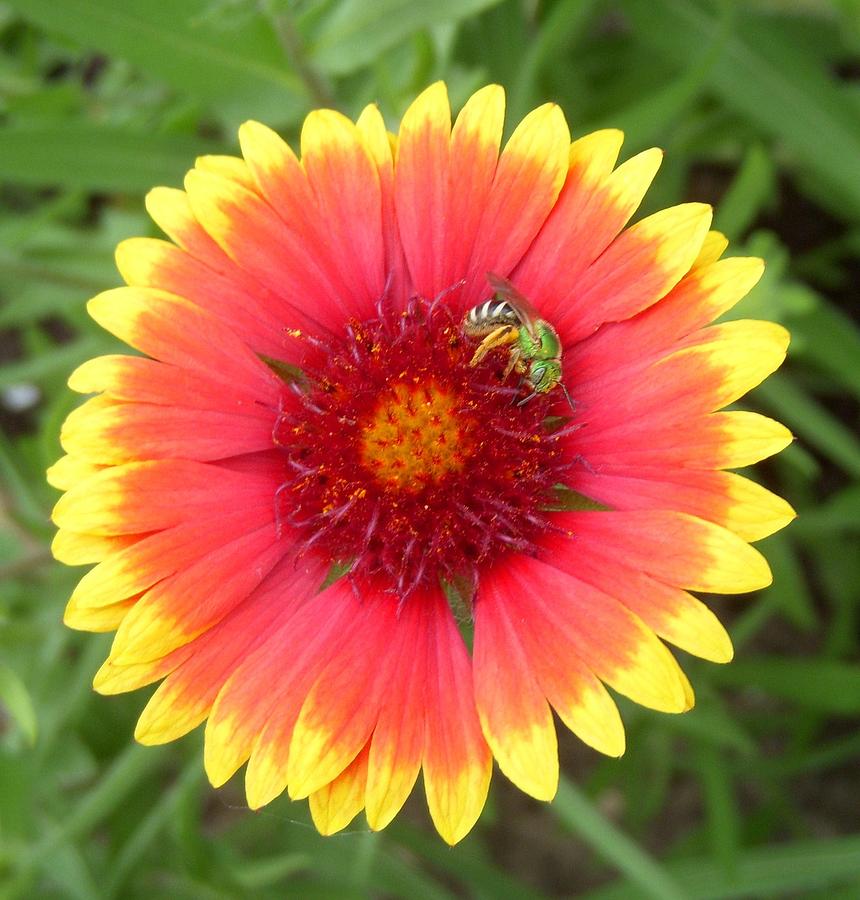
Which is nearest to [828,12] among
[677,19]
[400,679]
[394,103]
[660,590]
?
[677,19]

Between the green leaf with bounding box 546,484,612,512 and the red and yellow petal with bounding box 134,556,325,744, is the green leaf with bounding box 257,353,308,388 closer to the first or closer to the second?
the red and yellow petal with bounding box 134,556,325,744

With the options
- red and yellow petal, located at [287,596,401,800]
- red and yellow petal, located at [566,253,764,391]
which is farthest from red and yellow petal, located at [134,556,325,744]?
red and yellow petal, located at [566,253,764,391]

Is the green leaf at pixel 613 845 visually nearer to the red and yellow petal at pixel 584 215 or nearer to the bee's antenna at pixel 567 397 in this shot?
the bee's antenna at pixel 567 397

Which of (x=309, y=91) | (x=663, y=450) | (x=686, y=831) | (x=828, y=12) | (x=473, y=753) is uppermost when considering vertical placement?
(x=309, y=91)

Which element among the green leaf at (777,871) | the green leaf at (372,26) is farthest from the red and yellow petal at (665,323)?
the green leaf at (777,871)

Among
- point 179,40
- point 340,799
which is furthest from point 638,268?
point 179,40

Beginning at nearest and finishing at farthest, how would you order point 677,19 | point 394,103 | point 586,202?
point 586,202
point 394,103
point 677,19

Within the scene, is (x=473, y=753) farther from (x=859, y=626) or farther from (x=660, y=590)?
(x=859, y=626)

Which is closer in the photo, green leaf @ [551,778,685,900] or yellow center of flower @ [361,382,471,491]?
yellow center of flower @ [361,382,471,491]

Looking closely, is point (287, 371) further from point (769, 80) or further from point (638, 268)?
point (769, 80)
